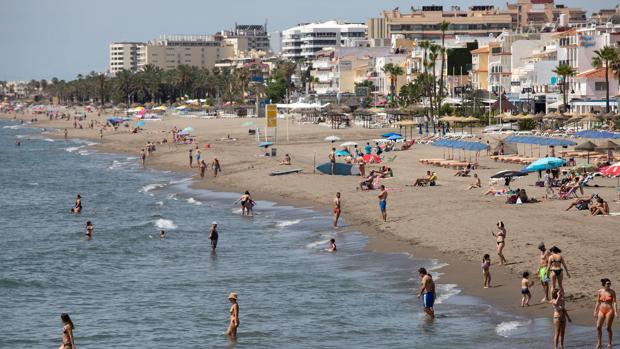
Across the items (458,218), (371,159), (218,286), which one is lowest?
(218,286)

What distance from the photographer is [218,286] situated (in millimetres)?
29859

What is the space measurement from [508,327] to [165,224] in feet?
73.5

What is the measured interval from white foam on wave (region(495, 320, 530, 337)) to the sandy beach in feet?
2.02

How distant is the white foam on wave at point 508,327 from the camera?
73.4 ft

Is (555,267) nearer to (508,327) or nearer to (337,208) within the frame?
(508,327)

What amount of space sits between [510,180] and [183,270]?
14.9 meters

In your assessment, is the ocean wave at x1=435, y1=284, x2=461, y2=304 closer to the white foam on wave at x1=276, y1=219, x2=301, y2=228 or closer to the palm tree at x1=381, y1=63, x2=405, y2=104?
the white foam on wave at x1=276, y1=219, x2=301, y2=228

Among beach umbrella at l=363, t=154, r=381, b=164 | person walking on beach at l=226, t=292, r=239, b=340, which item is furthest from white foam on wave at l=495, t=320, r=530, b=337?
beach umbrella at l=363, t=154, r=381, b=164

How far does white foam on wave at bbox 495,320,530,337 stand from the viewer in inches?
880

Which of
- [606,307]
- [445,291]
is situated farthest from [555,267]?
[445,291]

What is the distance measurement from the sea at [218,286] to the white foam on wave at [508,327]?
0.07 metres

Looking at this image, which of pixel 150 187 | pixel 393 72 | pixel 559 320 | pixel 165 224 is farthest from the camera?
pixel 393 72

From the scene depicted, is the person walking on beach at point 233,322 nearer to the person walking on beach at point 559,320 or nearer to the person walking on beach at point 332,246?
the person walking on beach at point 559,320

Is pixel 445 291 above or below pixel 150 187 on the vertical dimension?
below
